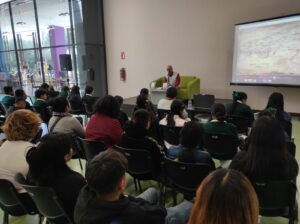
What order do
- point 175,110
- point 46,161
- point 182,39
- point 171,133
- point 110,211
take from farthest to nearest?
point 182,39, point 175,110, point 171,133, point 46,161, point 110,211

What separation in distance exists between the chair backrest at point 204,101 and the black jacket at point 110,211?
408cm

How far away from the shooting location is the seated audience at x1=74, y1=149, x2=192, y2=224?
44.0 inches

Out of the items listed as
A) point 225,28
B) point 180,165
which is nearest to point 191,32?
point 225,28

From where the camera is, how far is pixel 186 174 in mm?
1935

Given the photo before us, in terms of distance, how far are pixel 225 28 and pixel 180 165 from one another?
17.4ft

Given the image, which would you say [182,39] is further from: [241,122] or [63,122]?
[63,122]

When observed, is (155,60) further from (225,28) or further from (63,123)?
(63,123)

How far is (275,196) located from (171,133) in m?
1.53

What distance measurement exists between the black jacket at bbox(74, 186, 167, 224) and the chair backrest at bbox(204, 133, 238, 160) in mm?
1607

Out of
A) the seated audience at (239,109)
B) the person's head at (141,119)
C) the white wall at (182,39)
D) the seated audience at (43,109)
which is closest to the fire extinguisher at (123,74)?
the white wall at (182,39)

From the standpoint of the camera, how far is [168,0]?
23.1 feet

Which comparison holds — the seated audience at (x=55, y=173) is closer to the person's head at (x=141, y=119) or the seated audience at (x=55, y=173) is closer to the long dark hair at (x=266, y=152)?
the person's head at (x=141, y=119)

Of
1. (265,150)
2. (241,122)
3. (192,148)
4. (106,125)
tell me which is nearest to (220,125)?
(241,122)

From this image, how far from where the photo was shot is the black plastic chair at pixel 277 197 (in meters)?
1.62
